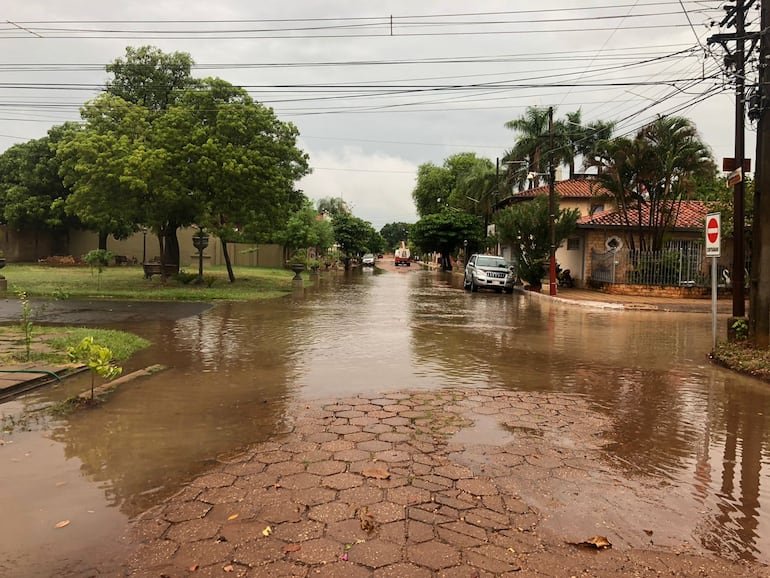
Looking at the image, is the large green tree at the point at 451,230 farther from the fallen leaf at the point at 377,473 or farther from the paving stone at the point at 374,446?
the fallen leaf at the point at 377,473

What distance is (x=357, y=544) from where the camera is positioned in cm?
342

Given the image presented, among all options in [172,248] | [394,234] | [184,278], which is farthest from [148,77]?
[394,234]

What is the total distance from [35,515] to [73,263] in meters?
39.8

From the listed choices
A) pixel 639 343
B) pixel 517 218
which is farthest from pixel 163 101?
pixel 639 343

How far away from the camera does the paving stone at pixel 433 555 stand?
3230 millimetres

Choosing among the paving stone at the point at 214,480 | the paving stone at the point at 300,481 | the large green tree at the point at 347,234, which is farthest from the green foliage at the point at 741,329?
the large green tree at the point at 347,234

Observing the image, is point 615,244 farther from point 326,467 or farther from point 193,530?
point 193,530

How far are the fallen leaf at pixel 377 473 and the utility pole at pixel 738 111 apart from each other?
9721 mm

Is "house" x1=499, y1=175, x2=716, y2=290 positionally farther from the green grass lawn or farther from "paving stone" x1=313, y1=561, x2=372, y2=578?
"paving stone" x1=313, y1=561, x2=372, y2=578

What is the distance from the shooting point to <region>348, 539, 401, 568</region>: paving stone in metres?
3.24

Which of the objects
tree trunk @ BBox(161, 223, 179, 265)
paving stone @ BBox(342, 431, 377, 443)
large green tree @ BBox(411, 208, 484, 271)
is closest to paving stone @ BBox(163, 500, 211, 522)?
paving stone @ BBox(342, 431, 377, 443)

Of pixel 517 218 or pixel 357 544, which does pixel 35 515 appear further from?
pixel 517 218

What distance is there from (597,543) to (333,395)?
4112 millimetres

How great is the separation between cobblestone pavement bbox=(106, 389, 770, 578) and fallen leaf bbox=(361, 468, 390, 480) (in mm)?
16
